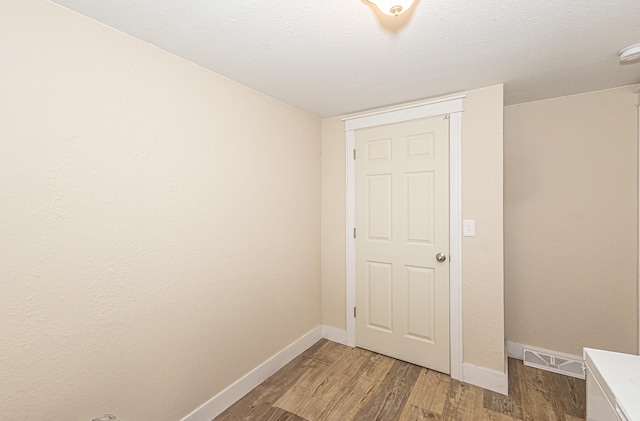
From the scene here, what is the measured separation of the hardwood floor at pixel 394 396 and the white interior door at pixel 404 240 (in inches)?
9.6

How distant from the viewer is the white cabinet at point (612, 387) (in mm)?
925

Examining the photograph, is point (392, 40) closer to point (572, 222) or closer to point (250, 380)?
point (572, 222)

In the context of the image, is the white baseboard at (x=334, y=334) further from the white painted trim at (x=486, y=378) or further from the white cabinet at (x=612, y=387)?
the white cabinet at (x=612, y=387)

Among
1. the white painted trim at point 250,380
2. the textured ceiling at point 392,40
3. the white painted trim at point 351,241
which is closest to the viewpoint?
the textured ceiling at point 392,40

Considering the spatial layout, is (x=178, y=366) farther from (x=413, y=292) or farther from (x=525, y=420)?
(x=525, y=420)

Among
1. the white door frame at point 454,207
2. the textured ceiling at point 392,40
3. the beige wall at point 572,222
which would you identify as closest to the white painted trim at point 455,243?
the white door frame at point 454,207

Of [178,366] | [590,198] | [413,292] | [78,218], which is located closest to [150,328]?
[178,366]

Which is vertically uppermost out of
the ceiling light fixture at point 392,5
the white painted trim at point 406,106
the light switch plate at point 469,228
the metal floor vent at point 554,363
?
the white painted trim at point 406,106

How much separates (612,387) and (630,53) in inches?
65.6

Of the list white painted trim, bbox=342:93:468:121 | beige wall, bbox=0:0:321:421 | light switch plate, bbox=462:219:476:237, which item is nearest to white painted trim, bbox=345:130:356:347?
white painted trim, bbox=342:93:468:121

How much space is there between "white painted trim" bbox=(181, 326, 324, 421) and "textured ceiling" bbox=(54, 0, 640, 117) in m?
2.07

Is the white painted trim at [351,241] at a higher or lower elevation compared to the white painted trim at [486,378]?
higher

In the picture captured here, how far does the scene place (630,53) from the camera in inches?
60.1

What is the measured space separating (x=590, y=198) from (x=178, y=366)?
3110 millimetres
